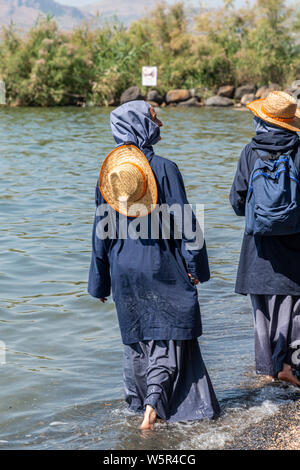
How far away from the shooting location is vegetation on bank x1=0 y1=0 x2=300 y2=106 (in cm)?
3962

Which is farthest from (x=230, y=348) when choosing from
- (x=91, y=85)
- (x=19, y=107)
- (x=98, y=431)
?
(x=91, y=85)

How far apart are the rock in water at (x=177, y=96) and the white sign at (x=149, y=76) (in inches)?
57.9

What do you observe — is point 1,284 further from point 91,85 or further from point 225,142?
point 91,85

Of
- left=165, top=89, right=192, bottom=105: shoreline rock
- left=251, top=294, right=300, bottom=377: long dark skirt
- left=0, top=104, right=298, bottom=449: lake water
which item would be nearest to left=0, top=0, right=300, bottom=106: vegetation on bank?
left=165, top=89, right=192, bottom=105: shoreline rock

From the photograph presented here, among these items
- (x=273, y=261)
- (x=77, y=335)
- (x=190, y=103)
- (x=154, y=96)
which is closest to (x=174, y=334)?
(x=273, y=261)

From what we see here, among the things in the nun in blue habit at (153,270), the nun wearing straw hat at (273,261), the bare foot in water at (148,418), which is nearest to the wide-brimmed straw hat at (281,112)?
the nun wearing straw hat at (273,261)

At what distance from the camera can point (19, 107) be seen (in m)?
38.0

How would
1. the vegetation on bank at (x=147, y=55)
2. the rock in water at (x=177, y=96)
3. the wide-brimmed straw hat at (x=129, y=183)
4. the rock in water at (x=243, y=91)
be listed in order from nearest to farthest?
1. the wide-brimmed straw hat at (x=129, y=183)
2. the rock in water at (x=177, y=96)
3. the vegetation on bank at (x=147, y=55)
4. the rock in water at (x=243, y=91)

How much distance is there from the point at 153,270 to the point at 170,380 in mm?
642

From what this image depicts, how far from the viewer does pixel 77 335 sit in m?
6.11

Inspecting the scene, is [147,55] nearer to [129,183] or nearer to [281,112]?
[281,112]

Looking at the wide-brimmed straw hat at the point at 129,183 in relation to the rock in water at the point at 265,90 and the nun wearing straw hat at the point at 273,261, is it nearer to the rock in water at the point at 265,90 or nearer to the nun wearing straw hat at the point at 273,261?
the nun wearing straw hat at the point at 273,261

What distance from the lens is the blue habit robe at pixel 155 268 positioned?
3834 mm

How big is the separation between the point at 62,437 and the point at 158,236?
1.41m
